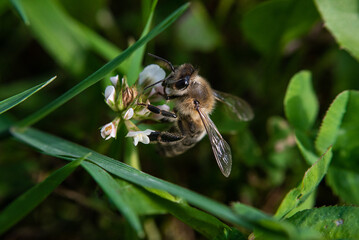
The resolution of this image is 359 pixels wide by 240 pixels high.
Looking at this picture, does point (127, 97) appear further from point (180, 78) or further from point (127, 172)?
point (127, 172)

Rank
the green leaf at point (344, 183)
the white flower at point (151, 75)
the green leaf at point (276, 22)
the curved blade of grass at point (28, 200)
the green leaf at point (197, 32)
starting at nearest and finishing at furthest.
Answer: the curved blade of grass at point (28, 200), the white flower at point (151, 75), the green leaf at point (344, 183), the green leaf at point (276, 22), the green leaf at point (197, 32)

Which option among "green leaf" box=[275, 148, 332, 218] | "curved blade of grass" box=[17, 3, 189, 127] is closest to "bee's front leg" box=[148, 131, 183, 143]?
"curved blade of grass" box=[17, 3, 189, 127]

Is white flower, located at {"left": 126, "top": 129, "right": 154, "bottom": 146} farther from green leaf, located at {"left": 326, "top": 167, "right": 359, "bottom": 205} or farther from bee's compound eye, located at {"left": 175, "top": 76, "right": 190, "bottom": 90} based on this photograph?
green leaf, located at {"left": 326, "top": 167, "right": 359, "bottom": 205}

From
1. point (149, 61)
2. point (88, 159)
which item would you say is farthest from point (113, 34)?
point (88, 159)

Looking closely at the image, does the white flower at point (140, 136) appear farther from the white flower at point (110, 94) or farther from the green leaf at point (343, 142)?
the green leaf at point (343, 142)

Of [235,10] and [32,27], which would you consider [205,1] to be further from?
[32,27]

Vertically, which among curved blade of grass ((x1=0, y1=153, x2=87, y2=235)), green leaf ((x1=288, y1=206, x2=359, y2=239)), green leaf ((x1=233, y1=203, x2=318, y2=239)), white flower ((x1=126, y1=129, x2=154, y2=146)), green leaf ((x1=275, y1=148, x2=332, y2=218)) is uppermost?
curved blade of grass ((x1=0, y1=153, x2=87, y2=235))

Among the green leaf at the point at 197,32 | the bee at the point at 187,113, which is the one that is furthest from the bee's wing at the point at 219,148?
the green leaf at the point at 197,32

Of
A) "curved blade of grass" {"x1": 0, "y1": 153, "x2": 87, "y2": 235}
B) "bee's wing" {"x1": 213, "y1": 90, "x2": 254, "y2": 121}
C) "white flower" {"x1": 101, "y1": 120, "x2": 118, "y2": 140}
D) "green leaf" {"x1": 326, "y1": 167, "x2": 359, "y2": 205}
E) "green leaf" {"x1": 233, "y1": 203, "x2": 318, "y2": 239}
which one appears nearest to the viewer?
"green leaf" {"x1": 233, "y1": 203, "x2": 318, "y2": 239}

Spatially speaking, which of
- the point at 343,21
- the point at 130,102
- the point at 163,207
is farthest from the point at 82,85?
the point at 343,21
